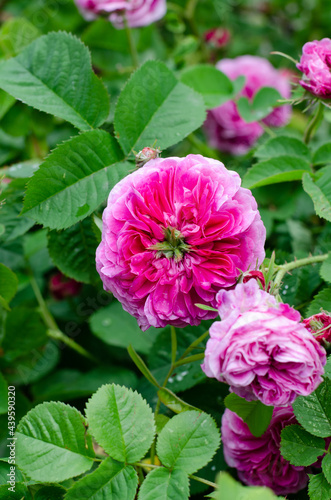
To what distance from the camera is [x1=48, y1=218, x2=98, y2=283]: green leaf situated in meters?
0.79

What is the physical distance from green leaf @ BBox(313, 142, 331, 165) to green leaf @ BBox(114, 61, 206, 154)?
0.21 meters

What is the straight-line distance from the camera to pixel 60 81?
30.9 inches

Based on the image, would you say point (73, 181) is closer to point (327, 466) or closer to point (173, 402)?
point (173, 402)

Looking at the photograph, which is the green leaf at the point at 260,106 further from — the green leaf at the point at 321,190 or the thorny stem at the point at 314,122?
the green leaf at the point at 321,190

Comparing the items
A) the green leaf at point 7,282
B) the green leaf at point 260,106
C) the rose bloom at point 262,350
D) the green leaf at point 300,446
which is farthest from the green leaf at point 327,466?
the green leaf at point 260,106

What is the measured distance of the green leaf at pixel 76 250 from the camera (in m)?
0.79

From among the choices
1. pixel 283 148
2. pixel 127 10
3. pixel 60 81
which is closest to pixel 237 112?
pixel 127 10

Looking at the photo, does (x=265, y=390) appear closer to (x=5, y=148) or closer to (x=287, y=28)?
(x=5, y=148)

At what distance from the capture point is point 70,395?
873mm

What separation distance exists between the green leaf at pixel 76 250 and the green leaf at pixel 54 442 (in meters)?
0.26

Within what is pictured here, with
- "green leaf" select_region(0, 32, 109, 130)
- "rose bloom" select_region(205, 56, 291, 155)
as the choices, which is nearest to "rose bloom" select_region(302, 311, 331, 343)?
"green leaf" select_region(0, 32, 109, 130)

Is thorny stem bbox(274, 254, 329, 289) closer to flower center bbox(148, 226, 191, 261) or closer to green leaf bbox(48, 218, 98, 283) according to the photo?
flower center bbox(148, 226, 191, 261)

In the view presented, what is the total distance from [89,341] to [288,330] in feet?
2.26

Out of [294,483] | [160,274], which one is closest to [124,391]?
[160,274]
